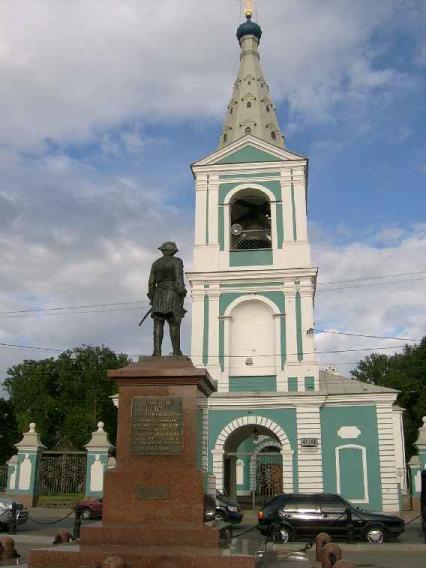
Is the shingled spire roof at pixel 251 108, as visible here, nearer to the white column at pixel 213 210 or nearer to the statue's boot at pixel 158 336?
the white column at pixel 213 210

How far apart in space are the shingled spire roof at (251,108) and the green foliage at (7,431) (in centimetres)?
3407

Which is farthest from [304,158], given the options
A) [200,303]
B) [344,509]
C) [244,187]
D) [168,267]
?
[168,267]

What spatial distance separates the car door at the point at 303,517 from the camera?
15.8m

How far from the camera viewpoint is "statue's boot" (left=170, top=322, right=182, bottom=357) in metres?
10.5

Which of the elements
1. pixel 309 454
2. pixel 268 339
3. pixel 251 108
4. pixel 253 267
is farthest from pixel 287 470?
pixel 251 108

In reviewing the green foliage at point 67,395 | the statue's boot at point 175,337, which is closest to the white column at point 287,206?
the statue's boot at point 175,337

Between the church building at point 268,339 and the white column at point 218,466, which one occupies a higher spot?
the church building at point 268,339

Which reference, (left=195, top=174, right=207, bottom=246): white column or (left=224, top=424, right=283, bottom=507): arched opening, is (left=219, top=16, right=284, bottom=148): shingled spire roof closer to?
(left=195, top=174, right=207, bottom=246): white column

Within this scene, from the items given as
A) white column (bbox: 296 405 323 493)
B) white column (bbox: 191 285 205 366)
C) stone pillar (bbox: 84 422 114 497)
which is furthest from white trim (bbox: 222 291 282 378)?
stone pillar (bbox: 84 422 114 497)

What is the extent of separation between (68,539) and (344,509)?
7.75 meters

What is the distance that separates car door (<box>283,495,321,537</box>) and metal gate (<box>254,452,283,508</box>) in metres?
12.7

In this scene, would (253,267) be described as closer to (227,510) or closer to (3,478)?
(227,510)

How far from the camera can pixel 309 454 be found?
25797 mm

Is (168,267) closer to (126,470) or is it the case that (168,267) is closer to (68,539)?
(126,470)
